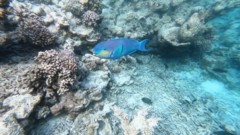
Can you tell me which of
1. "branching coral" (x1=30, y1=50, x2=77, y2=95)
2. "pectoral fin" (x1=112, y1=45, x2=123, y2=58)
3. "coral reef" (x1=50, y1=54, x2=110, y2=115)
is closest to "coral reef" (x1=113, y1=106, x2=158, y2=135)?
"coral reef" (x1=50, y1=54, x2=110, y2=115)

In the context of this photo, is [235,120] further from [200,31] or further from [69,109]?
[69,109]

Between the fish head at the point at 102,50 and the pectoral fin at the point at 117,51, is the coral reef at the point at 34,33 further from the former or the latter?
the pectoral fin at the point at 117,51

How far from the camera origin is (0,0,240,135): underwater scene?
298 cm

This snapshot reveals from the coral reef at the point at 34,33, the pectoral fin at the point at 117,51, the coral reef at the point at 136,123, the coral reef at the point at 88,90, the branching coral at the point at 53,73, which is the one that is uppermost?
the coral reef at the point at 34,33

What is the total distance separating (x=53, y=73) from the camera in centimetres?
302

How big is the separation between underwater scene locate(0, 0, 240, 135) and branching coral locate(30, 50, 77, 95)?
0.02 meters

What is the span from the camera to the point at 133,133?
12.5ft

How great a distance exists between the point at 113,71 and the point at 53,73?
1970mm

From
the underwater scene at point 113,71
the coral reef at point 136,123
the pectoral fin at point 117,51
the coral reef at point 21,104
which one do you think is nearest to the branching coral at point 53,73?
the underwater scene at point 113,71

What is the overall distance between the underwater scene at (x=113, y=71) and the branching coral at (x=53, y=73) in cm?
2

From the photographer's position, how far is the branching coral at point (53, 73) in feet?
9.80

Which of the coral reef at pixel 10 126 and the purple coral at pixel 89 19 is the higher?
the purple coral at pixel 89 19

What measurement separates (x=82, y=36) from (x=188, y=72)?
3.91 meters

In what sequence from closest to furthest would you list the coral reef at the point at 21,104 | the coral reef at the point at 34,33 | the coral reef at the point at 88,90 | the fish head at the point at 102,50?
the coral reef at the point at 21,104 → the fish head at the point at 102,50 → the coral reef at the point at 88,90 → the coral reef at the point at 34,33
